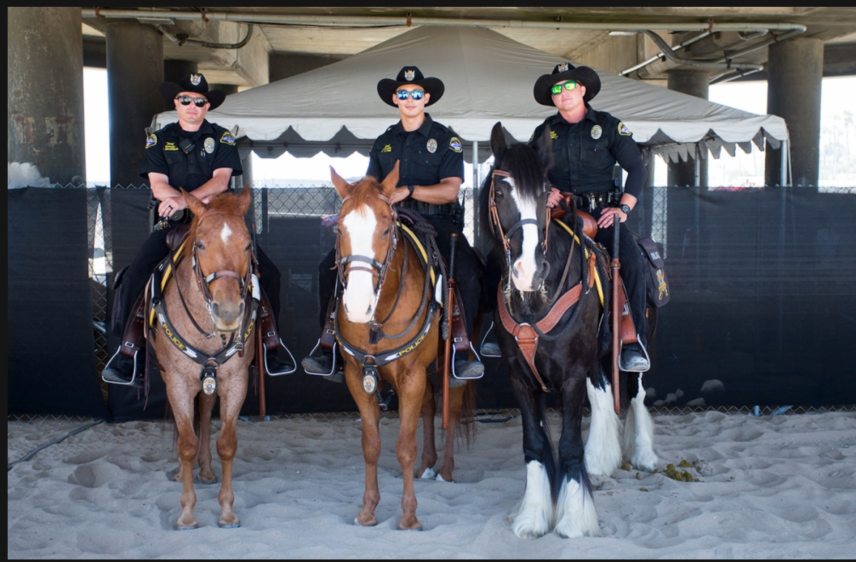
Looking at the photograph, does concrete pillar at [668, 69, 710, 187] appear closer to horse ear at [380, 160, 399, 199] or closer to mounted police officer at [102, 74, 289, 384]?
mounted police officer at [102, 74, 289, 384]

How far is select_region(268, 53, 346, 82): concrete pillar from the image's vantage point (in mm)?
16984

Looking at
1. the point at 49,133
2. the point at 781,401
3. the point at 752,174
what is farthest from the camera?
the point at 752,174

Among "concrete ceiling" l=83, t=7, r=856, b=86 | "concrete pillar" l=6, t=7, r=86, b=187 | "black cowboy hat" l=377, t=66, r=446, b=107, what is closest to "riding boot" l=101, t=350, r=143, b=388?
"black cowboy hat" l=377, t=66, r=446, b=107

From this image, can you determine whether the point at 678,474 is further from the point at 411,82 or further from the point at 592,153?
the point at 411,82

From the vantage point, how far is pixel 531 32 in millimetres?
14141

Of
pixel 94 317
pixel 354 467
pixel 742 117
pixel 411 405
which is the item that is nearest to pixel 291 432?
pixel 354 467

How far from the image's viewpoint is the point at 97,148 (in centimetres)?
3406

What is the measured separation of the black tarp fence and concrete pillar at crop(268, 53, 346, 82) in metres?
11.9

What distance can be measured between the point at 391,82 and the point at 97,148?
1343 inches

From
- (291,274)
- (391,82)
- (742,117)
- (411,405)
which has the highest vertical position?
(742,117)

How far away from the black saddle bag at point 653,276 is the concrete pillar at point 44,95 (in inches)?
222

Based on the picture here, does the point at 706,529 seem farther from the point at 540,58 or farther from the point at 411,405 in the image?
the point at 540,58

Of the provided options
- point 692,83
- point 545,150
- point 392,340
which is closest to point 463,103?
point 545,150

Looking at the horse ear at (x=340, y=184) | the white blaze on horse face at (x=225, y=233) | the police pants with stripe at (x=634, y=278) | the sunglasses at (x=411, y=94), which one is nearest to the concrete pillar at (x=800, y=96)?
the police pants with stripe at (x=634, y=278)
